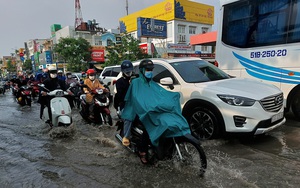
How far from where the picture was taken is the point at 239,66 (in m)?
6.67

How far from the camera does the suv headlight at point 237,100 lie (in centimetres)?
412

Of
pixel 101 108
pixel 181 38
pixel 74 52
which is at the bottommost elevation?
pixel 101 108

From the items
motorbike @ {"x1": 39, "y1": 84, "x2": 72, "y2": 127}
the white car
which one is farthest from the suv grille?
motorbike @ {"x1": 39, "y1": 84, "x2": 72, "y2": 127}

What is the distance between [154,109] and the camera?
3199 mm

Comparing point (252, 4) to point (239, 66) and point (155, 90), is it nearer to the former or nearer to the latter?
point (239, 66)

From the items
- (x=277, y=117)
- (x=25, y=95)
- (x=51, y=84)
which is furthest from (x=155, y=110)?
A: (x=25, y=95)

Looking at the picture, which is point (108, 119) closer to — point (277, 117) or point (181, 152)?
point (181, 152)

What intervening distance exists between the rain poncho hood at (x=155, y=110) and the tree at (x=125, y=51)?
1883 centimetres

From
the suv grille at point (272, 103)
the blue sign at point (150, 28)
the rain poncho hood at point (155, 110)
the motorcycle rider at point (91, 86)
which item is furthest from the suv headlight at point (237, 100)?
the blue sign at point (150, 28)

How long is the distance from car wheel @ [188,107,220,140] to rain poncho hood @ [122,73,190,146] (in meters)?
1.40

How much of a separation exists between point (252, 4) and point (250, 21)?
1.44 feet

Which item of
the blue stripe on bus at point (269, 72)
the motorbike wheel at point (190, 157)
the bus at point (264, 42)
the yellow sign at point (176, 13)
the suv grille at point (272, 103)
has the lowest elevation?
the motorbike wheel at point (190, 157)

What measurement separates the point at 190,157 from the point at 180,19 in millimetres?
34996

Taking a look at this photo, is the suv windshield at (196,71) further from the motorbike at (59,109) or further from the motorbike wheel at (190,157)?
the motorbike at (59,109)
